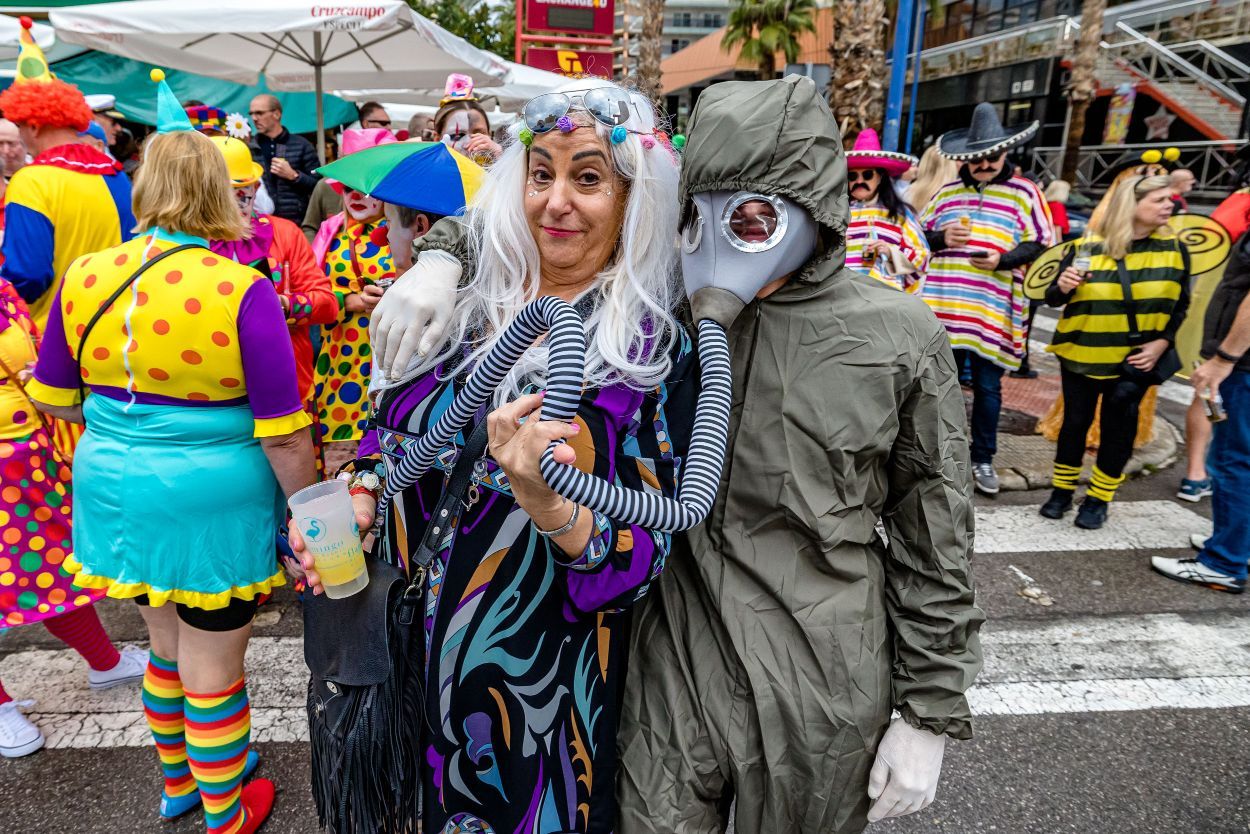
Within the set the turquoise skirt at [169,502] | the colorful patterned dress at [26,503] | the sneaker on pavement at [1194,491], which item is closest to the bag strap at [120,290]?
the turquoise skirt at [169,502]

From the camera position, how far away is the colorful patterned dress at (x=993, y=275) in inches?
195

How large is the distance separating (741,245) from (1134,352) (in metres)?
3.87

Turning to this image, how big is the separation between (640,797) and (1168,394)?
24.7 ft

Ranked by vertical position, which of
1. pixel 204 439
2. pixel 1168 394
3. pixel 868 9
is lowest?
pixel 1168 394

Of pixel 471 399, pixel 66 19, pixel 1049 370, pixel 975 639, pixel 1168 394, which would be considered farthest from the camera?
pixel 1049 370

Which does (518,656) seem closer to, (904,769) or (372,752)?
(372,752)

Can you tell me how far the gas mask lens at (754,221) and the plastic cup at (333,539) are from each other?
836mm

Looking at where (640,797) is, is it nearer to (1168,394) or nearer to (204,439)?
(204,439)

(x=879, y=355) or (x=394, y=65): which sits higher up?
(x=394, y=65)

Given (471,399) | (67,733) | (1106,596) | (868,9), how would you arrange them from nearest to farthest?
(471,399)
(67,733)
(1106,596)
(868,9)

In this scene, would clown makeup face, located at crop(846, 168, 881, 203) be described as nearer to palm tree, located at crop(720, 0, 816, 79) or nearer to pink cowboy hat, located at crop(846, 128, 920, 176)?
pink cowboy hat, located at crop(846, 128, 920, 176)

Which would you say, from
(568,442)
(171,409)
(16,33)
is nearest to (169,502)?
(171,409)

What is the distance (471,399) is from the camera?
124 centimetres

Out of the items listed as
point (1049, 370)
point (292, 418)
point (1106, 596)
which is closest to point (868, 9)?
point (1049, 370)
